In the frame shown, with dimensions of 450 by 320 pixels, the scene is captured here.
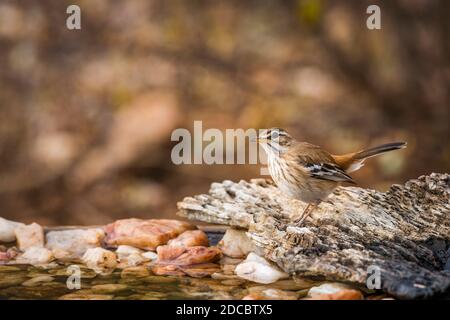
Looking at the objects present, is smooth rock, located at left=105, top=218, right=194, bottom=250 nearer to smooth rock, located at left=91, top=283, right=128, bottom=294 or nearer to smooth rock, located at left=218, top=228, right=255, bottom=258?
smooth rock, located at left=218, top=228, right=255, bottom=258

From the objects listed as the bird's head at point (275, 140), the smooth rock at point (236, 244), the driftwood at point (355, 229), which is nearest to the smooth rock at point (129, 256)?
the driftwood at point (355, 229)

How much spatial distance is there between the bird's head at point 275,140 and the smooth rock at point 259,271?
34.8 inches

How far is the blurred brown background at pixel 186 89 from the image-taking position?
6.91 meters

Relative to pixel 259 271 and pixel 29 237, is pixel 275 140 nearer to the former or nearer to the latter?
pixel 259 271

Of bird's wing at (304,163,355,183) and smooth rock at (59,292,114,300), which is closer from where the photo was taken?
smooth rock at (59,292,114,300)

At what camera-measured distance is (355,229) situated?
3199 mm

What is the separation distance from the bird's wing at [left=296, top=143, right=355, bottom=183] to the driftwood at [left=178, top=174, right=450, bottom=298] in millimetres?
129

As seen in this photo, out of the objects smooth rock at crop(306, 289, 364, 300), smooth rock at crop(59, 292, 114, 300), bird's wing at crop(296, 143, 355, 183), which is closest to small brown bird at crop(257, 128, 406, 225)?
bird's wing at crop(296, 143, 355, 183)

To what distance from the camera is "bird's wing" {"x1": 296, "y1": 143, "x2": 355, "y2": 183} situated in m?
3.68

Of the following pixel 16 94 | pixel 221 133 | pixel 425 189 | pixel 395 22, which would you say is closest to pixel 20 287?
pixel 425 189

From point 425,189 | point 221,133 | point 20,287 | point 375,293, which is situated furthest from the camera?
point 221,133

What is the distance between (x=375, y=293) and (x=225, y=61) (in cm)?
495

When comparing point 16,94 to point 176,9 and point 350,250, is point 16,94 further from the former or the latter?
point 350,250

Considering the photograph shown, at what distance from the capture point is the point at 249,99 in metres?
7.29
